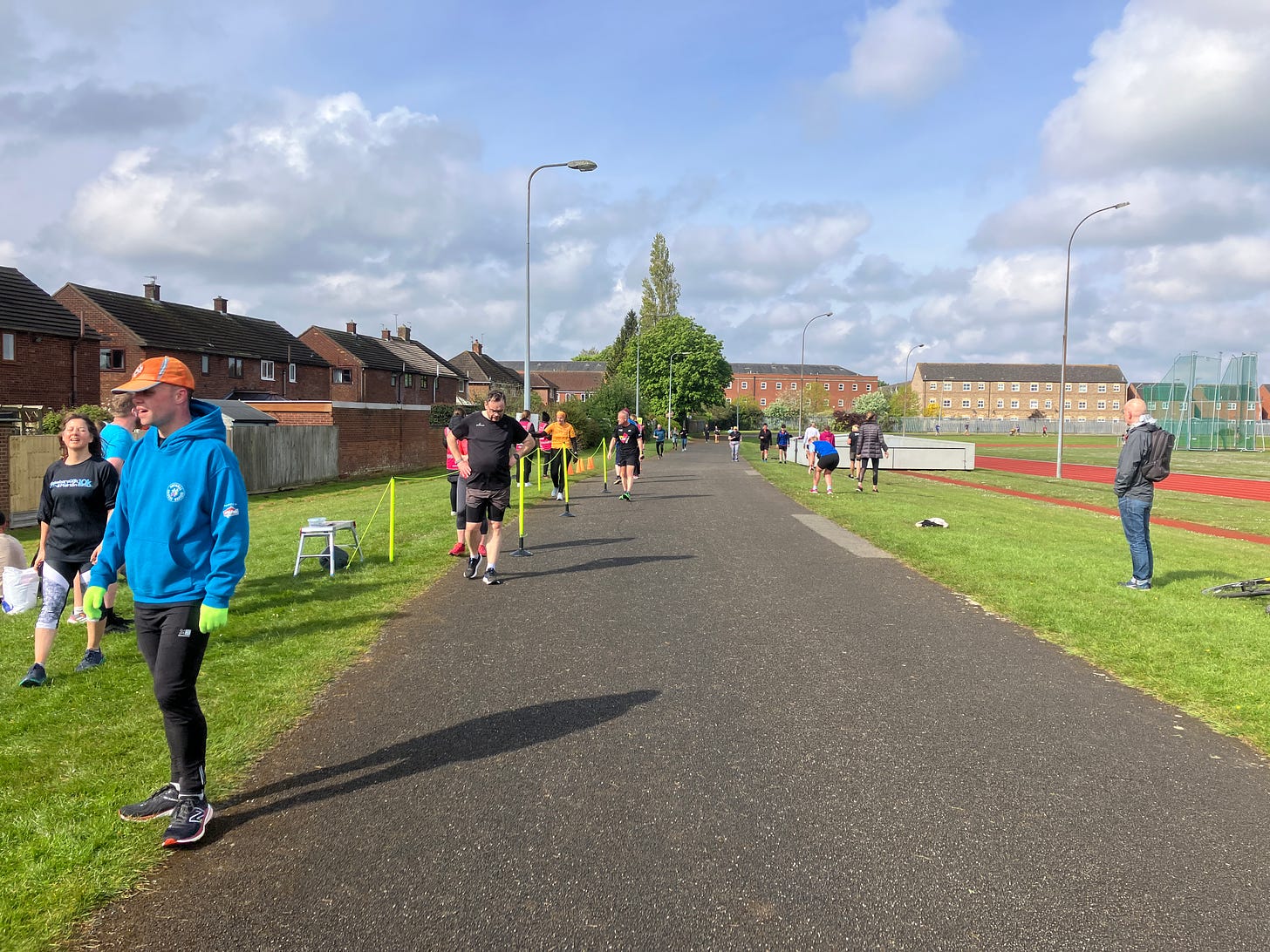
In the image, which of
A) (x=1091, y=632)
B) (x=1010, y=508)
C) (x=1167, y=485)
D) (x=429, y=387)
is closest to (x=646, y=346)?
(x=429, y=387)

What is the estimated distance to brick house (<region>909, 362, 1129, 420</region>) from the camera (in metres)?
145

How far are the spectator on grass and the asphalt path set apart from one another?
3.00 m

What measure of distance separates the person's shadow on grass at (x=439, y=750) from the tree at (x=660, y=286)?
9393cm

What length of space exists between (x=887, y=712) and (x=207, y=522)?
3714 millimetres

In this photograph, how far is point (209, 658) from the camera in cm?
609

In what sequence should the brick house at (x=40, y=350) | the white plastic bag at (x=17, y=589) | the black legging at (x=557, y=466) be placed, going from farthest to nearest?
the brick house at (x=40, y=350)
the black legging at (x=557, y=466)
the white plastic bag at (x=17, y=589)

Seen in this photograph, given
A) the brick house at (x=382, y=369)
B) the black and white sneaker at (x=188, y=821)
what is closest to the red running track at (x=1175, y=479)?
the black and white sneaker at (x=188, y=821)

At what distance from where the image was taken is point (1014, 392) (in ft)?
476

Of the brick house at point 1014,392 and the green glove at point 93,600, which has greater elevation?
the brick house at point 1014,392

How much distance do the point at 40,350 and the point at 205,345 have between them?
14.1 m

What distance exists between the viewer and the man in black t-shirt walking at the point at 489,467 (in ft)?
29.5

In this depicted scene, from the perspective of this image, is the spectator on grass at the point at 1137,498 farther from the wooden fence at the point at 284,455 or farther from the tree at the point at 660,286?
the tree at the point at 660,286

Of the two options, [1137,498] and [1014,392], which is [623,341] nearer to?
[1014,392]

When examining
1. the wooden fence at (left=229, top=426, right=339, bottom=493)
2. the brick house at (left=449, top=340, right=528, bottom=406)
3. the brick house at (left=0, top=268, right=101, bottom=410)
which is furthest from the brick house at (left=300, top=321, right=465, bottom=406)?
the wooden fence at (left=229, top=426, right=339, bottom=493)
